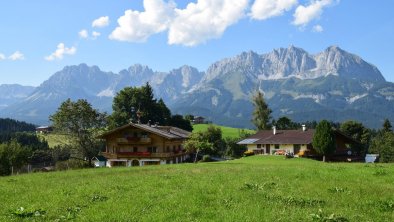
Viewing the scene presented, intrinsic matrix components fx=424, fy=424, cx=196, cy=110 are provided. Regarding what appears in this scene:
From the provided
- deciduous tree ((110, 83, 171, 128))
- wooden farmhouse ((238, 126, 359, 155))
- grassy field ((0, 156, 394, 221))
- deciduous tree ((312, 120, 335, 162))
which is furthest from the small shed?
grassy field ((0, 156, 394, 221))

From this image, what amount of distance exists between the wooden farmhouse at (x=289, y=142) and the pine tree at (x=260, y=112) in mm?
22915

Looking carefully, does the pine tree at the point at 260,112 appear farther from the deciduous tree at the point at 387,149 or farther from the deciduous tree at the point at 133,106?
the deciduous tree at the point at 387,149

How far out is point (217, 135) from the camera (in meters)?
110

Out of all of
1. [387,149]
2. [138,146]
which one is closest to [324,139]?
[138,146]

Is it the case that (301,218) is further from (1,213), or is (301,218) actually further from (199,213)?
(1,213)

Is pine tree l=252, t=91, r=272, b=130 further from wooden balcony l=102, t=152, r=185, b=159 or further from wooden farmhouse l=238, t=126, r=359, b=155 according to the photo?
wooden balcony l=102, t=152, r=185, b=159

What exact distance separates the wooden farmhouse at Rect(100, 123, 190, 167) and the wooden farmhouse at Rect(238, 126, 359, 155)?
61.0ft

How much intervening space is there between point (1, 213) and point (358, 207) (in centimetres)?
1229

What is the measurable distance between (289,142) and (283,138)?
342cm

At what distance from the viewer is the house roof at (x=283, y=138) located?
288ft

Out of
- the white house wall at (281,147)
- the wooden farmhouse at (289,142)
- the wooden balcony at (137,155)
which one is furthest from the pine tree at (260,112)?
the wooden balcony at (137,155)

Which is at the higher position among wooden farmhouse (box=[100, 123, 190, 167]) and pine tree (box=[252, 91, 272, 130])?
pine tree (box=[252, 91, 272, 130])

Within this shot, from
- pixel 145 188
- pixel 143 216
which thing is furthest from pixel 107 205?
pixel 145 188

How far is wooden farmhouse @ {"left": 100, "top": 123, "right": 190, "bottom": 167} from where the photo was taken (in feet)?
293
